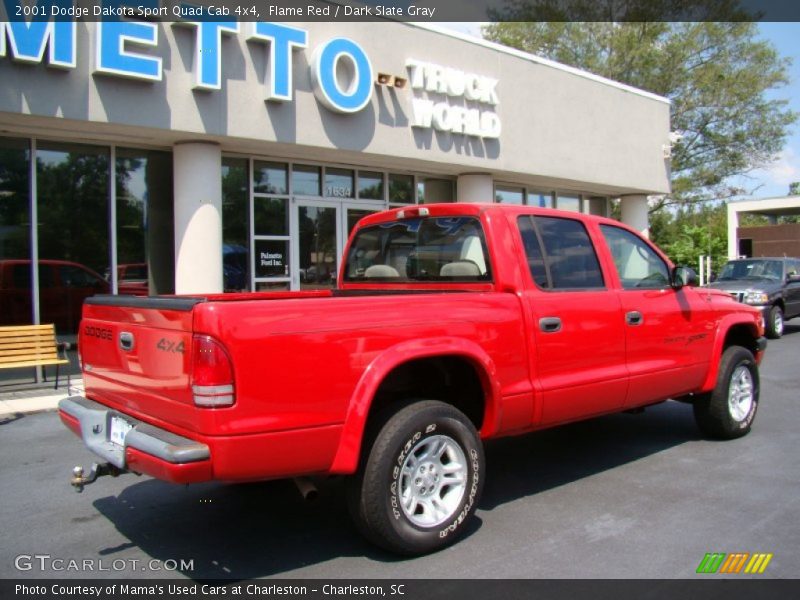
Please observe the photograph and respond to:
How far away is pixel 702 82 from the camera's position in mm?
29641

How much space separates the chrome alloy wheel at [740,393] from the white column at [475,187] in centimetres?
826

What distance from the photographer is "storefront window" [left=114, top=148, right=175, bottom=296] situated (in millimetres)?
10531

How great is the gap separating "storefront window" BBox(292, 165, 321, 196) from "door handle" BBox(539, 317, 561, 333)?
847cm

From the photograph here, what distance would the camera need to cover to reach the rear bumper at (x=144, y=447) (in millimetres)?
3170

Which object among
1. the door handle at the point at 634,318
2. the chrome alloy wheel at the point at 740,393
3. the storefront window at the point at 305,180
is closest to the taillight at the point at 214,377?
the door handle at the point at 634,318

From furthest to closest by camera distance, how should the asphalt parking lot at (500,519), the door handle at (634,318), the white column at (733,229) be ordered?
the white column at (733,229) → the door handle at (634,318) → the asphalt parking lot at (500,519)

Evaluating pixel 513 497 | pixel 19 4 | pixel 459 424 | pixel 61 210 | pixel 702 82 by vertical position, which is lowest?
pixel 513 497

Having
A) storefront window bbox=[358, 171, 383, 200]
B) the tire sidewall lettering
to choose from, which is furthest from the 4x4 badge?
storefront window bbox=[358, 171, 383, 200]

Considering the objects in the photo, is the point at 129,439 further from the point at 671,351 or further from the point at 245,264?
the point at 245,264

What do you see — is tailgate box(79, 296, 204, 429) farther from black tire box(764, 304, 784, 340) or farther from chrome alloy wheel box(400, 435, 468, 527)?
black tire box(764, 304, 784, 340)

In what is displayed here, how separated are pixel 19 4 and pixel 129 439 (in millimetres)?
6829

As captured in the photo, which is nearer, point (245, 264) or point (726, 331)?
point (726, 331)

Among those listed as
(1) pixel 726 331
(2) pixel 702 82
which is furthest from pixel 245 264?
(2) pixel 702 82

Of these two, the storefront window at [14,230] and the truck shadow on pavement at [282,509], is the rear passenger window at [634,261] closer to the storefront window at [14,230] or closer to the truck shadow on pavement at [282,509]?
the truck shadow on pavement at [282,509]
